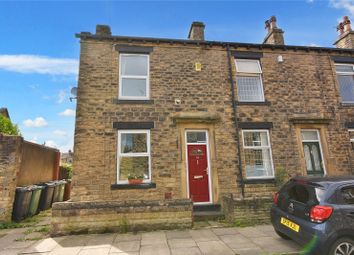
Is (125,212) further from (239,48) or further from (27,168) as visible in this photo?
(239,48)

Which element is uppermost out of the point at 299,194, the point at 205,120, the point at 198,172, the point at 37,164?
the point at 205,120

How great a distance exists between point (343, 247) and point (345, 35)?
436 inches

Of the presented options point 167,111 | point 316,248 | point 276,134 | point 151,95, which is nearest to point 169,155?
point 167,111

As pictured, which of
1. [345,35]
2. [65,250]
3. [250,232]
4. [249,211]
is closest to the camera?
[65,250]

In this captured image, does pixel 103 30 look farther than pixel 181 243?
Yes

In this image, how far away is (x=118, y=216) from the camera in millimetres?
6098

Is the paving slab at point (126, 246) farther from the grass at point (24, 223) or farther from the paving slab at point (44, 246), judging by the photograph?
the grass at point (24, 223)

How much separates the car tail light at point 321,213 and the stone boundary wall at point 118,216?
320 cm

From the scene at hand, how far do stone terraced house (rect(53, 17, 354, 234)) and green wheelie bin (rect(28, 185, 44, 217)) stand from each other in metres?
2.21

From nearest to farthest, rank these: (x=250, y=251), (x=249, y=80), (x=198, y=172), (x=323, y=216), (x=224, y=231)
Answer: (x=323, y=216), (x=250, y=251), (x=224, y=231), (x=198, y=172), (x=249, y=80)

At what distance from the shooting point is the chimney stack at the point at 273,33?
405 inches

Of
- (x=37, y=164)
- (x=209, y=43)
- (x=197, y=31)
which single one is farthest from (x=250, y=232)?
(x=37, y=164)

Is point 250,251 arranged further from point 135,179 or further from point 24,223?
point 24,223

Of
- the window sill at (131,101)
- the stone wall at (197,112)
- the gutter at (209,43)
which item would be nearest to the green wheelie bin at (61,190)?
the stone wall at (197,112)
